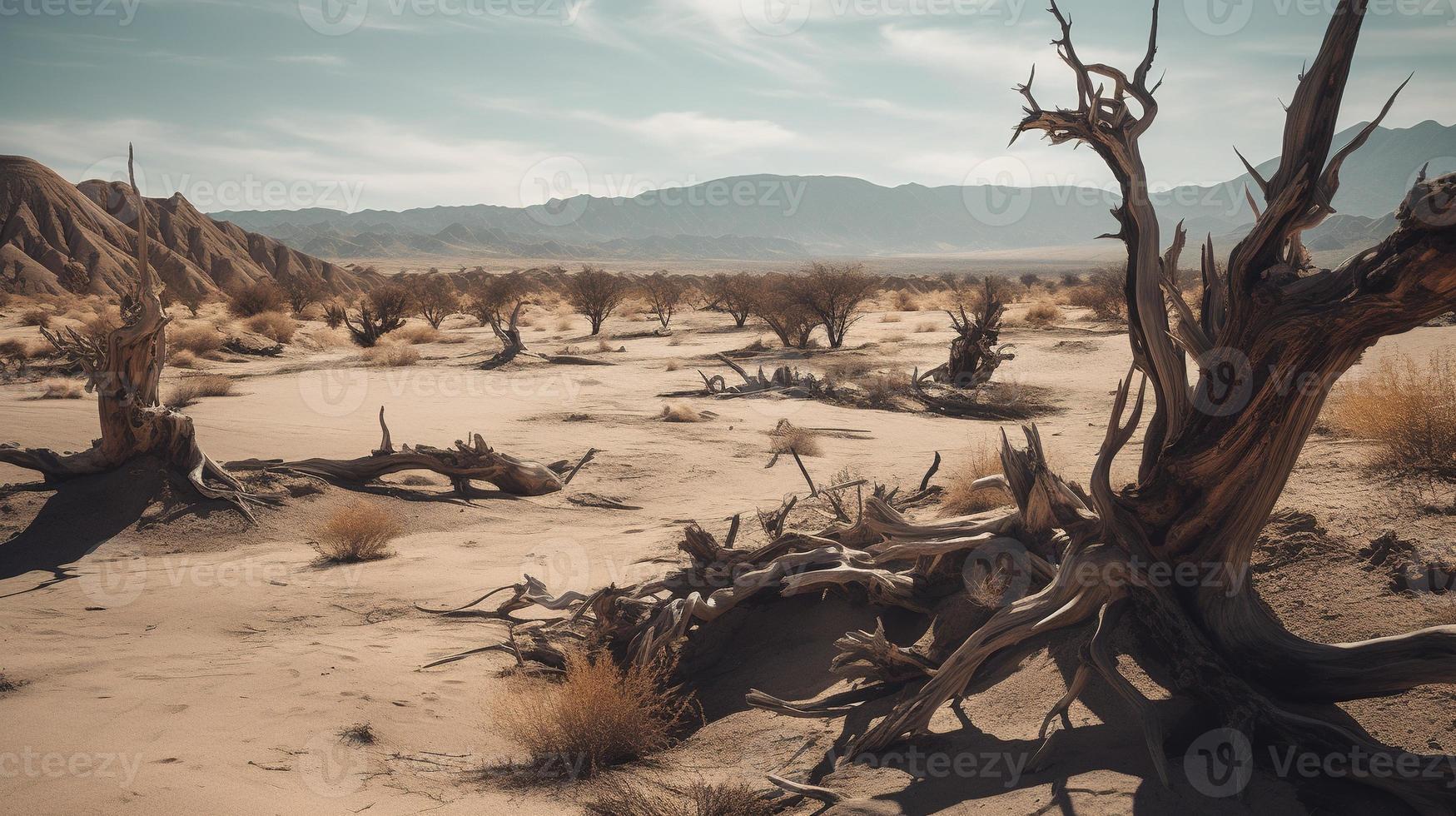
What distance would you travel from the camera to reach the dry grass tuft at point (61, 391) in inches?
538

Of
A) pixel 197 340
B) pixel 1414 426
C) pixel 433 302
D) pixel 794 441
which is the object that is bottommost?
pixel 794 441

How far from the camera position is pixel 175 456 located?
8.10 m

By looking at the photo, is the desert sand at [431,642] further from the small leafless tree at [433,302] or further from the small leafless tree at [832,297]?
the small leafless tree at [433,302]

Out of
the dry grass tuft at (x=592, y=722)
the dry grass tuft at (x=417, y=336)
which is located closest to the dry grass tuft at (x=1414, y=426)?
the dry grass tuft at (x=592, y=722)

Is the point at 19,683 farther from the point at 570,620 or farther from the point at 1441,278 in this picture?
the point at 1441,278

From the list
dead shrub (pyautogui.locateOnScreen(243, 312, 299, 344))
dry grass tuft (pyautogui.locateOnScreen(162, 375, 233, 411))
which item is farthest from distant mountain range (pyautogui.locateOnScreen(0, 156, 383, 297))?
dry grass tuft (pyautogui.locateOnScreen(162, 375, 233, 411))

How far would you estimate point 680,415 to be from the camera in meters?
13.5

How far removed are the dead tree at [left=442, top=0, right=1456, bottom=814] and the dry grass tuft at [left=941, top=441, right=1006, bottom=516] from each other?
1999 mm

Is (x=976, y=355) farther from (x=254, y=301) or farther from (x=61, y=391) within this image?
(x=254, y=301)

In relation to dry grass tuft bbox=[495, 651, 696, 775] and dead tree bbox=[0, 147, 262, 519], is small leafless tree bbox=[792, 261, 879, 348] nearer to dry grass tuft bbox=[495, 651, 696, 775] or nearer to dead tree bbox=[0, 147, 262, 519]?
dead tree bbox=[0, 147, 262, 519]

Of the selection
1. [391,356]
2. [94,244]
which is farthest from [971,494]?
[94,244]

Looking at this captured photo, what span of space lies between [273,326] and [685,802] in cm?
2456

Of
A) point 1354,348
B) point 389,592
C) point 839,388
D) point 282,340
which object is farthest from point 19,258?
point 1354,348

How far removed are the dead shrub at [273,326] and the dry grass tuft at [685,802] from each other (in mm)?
23552
